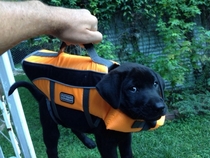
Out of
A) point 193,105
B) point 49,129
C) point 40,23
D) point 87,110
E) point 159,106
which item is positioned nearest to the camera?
point 40,23

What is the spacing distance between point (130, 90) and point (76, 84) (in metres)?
0.27

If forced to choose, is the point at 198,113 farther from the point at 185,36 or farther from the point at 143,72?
the point at 143,72

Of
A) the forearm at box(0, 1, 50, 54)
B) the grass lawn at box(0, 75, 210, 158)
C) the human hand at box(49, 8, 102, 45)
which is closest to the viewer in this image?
the forearm at box(0, 1, 50, 54)

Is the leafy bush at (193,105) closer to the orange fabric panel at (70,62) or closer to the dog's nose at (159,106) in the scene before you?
the orange fabric panel at (70,62)

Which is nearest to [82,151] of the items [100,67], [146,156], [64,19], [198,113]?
[146,156]

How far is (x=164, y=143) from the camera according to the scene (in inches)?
109

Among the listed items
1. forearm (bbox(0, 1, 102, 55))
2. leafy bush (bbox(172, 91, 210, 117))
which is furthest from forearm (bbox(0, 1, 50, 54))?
leafy bush (bbox(172, 91, 210, 117))

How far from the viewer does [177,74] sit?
11.5 feet

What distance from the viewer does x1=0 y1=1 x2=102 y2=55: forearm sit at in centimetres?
86

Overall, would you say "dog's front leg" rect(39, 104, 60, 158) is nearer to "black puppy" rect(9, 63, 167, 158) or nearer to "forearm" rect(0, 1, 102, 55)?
"black puppy" rect(9, 63, 167, 158)

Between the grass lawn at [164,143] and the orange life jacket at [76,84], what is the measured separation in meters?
1.29

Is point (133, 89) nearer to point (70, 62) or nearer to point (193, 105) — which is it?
point (70, 62)

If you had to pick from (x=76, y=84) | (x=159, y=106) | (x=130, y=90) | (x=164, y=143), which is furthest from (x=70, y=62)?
(x=164, y=143)

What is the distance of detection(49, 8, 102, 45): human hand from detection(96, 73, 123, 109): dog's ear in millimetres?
178
